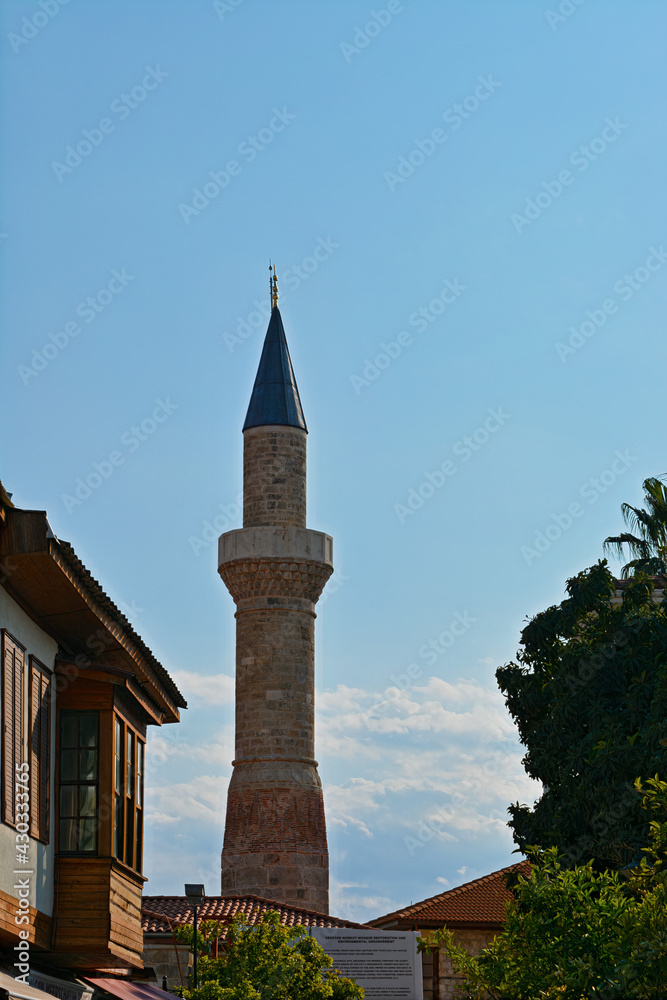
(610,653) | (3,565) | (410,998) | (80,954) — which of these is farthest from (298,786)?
(3,565)

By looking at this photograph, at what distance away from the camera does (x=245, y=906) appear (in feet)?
96.0

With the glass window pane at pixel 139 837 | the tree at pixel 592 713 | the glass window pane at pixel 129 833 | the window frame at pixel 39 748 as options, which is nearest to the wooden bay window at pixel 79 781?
the window frame at pixel 39 748

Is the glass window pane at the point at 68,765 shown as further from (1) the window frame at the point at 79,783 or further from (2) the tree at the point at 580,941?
(2) the tree at the point at 580,941

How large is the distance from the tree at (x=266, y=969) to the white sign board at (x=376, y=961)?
26.1ft

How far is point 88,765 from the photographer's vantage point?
43.7 ft

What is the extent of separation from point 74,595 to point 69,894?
2734 millimetres

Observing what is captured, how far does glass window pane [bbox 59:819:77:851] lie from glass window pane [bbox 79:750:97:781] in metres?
0.41

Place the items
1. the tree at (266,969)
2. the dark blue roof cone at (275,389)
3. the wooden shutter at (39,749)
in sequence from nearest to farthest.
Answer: the wooden shutter at (39,749) < the tree at (266,969) < the dark blue roof cone at (275,389)

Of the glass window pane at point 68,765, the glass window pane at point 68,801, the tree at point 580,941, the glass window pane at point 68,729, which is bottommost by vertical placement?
the tree at point 580,941

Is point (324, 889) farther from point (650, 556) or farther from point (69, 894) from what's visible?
point (69, 894)

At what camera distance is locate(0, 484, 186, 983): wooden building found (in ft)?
38.1

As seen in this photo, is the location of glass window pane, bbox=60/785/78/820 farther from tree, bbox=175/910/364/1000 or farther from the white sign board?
the white sign board

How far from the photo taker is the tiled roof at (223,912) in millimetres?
27578

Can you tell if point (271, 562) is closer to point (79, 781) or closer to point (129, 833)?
point (129, 833)
